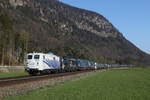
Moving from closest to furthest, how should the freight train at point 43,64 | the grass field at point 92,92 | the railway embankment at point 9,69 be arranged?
1. the grass field at point 92,92
2. the freight train at point 43,64
3. the railway embankment at point 9,69

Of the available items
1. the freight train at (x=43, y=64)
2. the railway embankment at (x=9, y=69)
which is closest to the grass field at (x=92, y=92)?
the freight train at (x=43, y=64)

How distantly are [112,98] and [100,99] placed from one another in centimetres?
77

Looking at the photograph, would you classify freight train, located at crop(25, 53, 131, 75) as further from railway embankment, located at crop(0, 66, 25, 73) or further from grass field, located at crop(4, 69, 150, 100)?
grass field, located at crop(4, 69, 150, 100)

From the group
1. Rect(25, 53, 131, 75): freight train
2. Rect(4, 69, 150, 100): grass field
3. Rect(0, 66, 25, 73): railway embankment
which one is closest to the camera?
Rect(4, 69, 150, 100): grass field

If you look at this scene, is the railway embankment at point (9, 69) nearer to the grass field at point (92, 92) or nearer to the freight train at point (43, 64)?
the freight train at point (43, 64)

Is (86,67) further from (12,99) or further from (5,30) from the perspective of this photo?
(12,99)

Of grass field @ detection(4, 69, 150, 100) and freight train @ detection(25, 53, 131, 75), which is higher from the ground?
freight train @ detection(25, 53, 131, 75)

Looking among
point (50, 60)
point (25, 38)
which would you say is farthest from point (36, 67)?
point (25, 38)

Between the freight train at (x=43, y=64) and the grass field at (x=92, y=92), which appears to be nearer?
the grass field at (x=92, y=92)

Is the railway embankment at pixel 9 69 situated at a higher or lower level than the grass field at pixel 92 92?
higher

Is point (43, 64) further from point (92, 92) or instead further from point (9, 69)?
point (92, 92)

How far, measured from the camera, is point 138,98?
53.8 feet

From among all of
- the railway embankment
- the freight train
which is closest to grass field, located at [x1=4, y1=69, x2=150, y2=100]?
the freight train

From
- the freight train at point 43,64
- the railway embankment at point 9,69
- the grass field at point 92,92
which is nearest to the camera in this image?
the grass field at point 92,92
